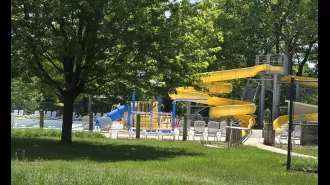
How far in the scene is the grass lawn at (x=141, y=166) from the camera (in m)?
7.84

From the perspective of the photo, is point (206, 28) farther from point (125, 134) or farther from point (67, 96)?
point (67, 96)

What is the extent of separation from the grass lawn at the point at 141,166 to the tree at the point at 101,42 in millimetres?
2595

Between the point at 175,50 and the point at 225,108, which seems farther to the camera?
the point at 225,108

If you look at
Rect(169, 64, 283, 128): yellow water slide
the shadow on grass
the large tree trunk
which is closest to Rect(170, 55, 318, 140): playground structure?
Rect(169, 64, 283, 128): yellow water slide

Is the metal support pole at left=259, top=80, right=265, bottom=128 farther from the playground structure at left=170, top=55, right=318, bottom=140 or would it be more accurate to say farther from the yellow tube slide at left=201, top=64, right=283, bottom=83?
the yellow tube slide at left=201, top=64, right=283, bottom=83

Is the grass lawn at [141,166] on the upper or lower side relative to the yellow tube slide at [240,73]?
lower

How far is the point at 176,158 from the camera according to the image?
1409cm

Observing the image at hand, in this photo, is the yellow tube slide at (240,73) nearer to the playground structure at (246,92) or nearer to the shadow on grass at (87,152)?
the playground structure at (246,92)

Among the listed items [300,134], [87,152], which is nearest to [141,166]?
[87,152]

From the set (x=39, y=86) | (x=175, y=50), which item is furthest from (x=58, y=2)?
(x=39, y=86)

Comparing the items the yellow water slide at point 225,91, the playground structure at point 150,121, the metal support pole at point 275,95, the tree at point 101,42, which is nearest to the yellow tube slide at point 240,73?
the yellow water slide at point 225,91

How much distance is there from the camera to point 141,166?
11586mm

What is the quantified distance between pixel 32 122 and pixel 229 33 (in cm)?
2331

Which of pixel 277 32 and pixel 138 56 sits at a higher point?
pixel 277 32
